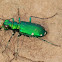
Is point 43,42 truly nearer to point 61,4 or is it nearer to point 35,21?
point 35,21

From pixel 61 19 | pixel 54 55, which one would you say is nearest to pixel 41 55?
pixel 54 55

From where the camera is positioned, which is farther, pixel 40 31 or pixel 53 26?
pixel 53 26

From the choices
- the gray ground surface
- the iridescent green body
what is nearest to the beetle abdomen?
the iridescent green body

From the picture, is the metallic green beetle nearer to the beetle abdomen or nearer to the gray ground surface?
the beetle abdomen

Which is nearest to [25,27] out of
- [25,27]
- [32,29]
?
[25,27]

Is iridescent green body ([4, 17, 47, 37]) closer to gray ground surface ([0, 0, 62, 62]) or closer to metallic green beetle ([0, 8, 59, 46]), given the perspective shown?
metallic green beetle ([0, 8, 59, 46])

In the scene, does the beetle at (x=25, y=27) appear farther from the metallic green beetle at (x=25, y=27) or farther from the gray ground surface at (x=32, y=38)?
the gray ground surface at (x=32, y=38)

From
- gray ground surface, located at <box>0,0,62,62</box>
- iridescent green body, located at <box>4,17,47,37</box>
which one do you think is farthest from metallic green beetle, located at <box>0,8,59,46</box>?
gray ground surface, located at <box>0,0,62,62</box>
